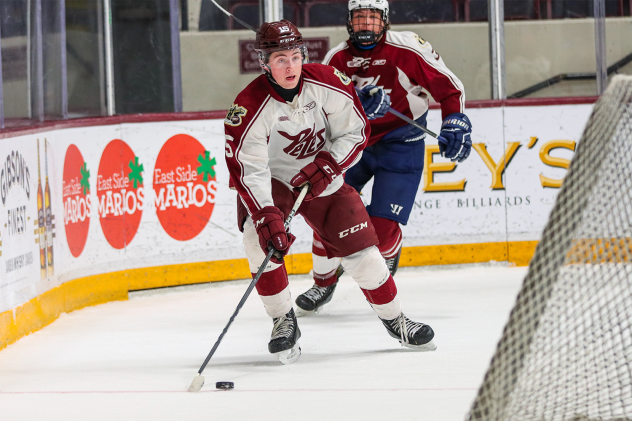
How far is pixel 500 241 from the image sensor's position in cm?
497

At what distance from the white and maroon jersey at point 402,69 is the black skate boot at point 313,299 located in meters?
0.78

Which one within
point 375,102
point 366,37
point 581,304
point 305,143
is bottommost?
point 581,304

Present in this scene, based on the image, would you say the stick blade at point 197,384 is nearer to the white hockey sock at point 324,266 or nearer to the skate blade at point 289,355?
the skate blade at point 289,355

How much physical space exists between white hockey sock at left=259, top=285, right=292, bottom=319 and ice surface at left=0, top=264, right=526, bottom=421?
170 millimetres

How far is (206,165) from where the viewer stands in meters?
4.64

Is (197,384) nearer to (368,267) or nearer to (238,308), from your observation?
(238,308)

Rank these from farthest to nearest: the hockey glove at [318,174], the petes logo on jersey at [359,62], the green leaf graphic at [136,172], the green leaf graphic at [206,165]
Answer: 1. the green leaf graphic at [206,165]
2. the green leaf graphic at [136,172]
3. the petes logo on jersey at [359,62]
4. the hockey glove at [318,174]

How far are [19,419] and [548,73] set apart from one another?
193 inches

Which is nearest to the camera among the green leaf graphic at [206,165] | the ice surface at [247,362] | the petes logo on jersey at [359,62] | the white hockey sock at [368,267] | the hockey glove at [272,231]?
the ice surface at [247,362]

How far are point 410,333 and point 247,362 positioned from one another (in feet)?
1.83

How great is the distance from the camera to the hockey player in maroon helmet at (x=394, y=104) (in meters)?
3.60

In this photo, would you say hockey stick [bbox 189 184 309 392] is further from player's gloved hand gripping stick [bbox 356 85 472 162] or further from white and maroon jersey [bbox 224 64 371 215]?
player's gloved hand gripping stick [bbox 356 85 472 162]

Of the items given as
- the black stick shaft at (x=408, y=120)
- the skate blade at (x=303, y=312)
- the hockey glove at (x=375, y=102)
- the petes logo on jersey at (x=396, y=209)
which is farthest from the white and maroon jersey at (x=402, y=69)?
the skate blade at (x=303, y=312)

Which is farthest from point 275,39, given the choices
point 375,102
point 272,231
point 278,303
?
point 278,303
